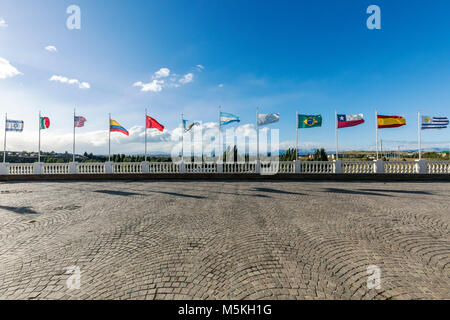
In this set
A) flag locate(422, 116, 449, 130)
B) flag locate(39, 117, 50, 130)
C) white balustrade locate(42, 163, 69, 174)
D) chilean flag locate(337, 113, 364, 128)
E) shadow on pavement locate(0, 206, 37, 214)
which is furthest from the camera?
flag locate(39, 117, 50, 130)

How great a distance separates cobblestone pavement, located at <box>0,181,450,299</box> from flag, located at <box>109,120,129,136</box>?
439 inches

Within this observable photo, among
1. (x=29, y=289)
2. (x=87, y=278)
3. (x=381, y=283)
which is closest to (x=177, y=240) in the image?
(x=87, y=278)

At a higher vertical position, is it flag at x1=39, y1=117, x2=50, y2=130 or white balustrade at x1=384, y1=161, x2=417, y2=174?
flag at x1=39, y1=117, x2=50, y2=130

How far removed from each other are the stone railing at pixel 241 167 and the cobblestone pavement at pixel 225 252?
9.02 m

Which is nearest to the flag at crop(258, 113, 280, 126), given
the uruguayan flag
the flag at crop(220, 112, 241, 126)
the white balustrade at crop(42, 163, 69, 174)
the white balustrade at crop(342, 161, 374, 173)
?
the flag at crop(220, 112, 241, 126)

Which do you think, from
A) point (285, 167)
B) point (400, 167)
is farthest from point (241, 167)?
point (400, 167)

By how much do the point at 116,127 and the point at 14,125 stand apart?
9616 mm

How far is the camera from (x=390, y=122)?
16.0m

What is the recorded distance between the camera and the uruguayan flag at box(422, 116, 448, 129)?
598 inches

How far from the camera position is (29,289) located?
112 inches

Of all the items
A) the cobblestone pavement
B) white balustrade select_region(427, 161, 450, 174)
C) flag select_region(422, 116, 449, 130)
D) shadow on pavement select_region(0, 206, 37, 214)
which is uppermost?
flag select_region(422, 116, 449, 130)

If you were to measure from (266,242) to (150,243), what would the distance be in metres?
2.75

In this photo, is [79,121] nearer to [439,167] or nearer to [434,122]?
[434,122]

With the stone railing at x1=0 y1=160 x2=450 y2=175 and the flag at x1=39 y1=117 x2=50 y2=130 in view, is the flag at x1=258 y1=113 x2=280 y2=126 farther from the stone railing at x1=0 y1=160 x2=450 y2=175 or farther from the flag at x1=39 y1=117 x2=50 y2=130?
the flag at x1=39 y1=117 x2=50 y2=130
